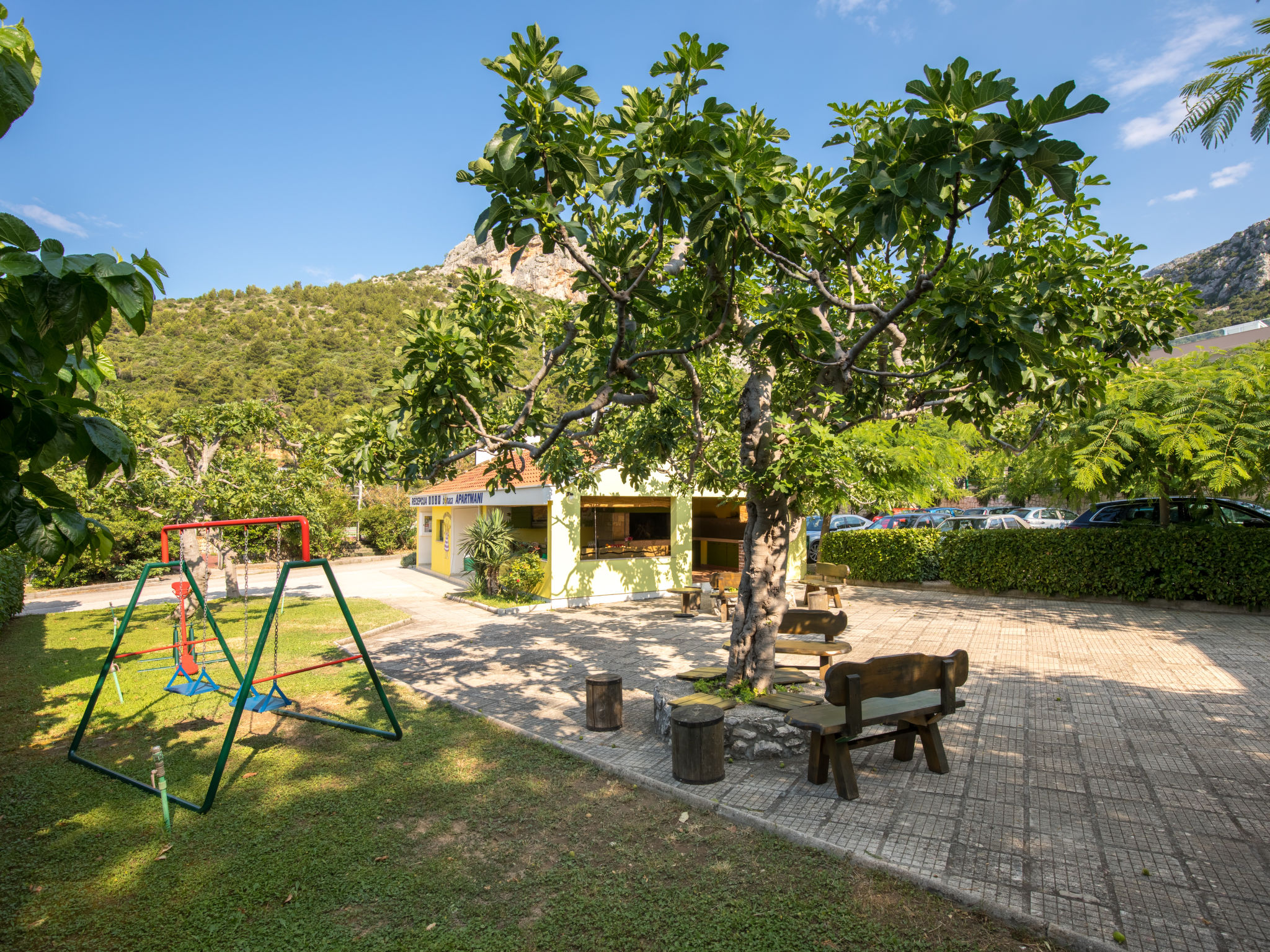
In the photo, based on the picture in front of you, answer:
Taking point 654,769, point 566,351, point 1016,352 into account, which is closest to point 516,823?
point 654,769

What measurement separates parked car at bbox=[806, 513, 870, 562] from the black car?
28.6 feet

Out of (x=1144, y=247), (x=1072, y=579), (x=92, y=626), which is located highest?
(x=1144, y=247)

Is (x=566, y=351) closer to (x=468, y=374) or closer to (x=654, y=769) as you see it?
(x=468, y=374)

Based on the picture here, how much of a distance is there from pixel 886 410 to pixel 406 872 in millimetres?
5810

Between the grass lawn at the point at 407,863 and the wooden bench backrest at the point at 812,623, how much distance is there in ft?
10.5

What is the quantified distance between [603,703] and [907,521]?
19519mm

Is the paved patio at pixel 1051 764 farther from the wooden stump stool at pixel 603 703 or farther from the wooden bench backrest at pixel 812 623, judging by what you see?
the wooden bench backrest at pixel 812 623

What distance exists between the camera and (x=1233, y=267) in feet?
177

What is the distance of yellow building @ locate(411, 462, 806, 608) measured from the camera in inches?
595

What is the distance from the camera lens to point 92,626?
13828 millimetres

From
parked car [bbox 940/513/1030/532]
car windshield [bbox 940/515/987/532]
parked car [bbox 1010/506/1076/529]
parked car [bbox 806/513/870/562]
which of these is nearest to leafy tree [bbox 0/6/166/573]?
parked car [bbox 940/513/1030/532]

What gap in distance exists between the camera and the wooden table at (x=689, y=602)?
13.5 meters

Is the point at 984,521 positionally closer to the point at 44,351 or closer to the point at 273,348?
the point at 44,351

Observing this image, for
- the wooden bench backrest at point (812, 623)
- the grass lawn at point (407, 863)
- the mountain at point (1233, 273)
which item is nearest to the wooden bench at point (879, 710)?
the grass lawn at point (407, 863)
